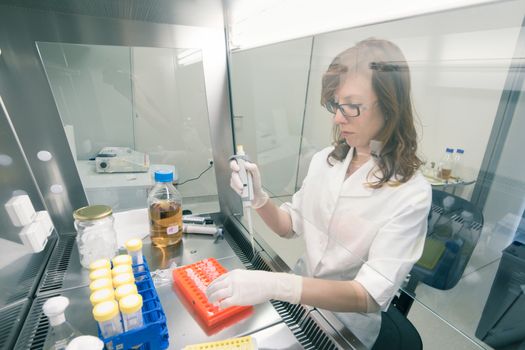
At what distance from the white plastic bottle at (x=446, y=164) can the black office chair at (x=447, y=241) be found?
50 millimetres

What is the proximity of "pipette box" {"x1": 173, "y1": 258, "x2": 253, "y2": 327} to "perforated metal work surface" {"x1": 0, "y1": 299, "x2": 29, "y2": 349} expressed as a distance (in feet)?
1.23

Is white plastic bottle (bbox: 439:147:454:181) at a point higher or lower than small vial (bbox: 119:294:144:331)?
higher

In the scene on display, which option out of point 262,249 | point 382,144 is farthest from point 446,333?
point 382,144

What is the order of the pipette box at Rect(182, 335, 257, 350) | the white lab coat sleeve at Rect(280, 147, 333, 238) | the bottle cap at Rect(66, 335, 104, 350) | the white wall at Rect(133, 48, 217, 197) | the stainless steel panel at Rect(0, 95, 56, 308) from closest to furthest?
the bottle cap at Rect(66, 335, 104, 350), the pipette box at Rect(182, 335, 257, 350), the stainless steel panel at Rect(0, 95, 56, 308), the white lab coat sleeve at Rect(280, 147, 333, 238), the white wall at Rect(133, 48, 217, 197)

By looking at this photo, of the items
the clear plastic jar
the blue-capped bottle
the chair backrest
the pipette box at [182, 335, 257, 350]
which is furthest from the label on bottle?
the chair backrest

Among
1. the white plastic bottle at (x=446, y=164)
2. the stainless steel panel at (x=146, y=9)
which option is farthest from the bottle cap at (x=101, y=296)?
the stainless steel panel at (x=146, y=9)

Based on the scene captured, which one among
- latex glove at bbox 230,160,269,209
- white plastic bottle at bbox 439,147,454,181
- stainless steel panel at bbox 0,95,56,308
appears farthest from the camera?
latex glove at bbox 230,160,269,209

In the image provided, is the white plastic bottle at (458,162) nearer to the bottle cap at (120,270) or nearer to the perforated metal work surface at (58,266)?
the bottle cap at (120,270)

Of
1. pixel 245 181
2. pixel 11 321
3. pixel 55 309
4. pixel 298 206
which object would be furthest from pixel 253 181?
pixel 11 321

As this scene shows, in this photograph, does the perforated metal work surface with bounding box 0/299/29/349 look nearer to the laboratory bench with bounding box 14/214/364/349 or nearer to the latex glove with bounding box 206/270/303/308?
the laboratory bench with bounding box 14/214/364/349

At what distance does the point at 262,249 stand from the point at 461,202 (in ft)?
2.06

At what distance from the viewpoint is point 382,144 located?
76cm

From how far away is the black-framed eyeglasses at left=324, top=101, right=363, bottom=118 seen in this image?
0.75 meters

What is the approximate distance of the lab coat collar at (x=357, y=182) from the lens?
33.5 inches
